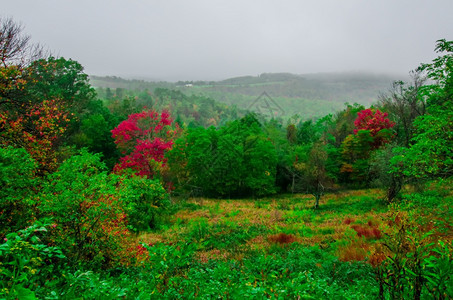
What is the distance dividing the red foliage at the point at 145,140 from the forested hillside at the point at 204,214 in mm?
157

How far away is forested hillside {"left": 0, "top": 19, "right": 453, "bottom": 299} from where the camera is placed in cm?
321

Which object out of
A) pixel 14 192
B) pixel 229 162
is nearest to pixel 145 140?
pixel 229 162

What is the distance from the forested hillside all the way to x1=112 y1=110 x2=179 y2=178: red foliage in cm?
16

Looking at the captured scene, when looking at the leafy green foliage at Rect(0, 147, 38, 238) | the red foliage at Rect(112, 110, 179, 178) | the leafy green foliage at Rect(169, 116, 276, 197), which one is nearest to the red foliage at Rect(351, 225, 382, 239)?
the leafy green foliage at Rect(0, 147, 38, 238)

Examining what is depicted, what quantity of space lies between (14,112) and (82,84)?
1419 inches

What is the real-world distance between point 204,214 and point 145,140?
35.9 ft

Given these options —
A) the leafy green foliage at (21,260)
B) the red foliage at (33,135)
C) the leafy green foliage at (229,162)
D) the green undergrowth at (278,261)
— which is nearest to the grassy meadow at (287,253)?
the green undergrowth at (278,261)

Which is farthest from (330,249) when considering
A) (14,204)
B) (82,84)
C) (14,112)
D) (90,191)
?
(82,84)

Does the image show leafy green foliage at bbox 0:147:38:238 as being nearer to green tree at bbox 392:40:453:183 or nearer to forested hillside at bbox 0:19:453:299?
forested hillside at bbox 0:19:453:299

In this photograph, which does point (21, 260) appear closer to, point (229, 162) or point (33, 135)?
point (33, 135)

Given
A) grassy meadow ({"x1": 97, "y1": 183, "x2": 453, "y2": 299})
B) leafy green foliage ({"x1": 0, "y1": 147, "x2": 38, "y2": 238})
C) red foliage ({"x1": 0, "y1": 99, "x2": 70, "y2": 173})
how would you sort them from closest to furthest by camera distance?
grassy meadow ({"x1": 97, "y1": 183, "x2": 453, "y2": 299}), leafy green foliage ({"x1": 0, "y1": 147, "x2": 38, "y2": 238}), red foliage ({"x1": 0, "y1": 99, "x2": 70, "y2": 173})

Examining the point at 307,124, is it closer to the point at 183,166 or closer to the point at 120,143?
the point at 183,166

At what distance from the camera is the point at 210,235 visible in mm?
13016

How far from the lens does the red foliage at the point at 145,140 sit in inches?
952
